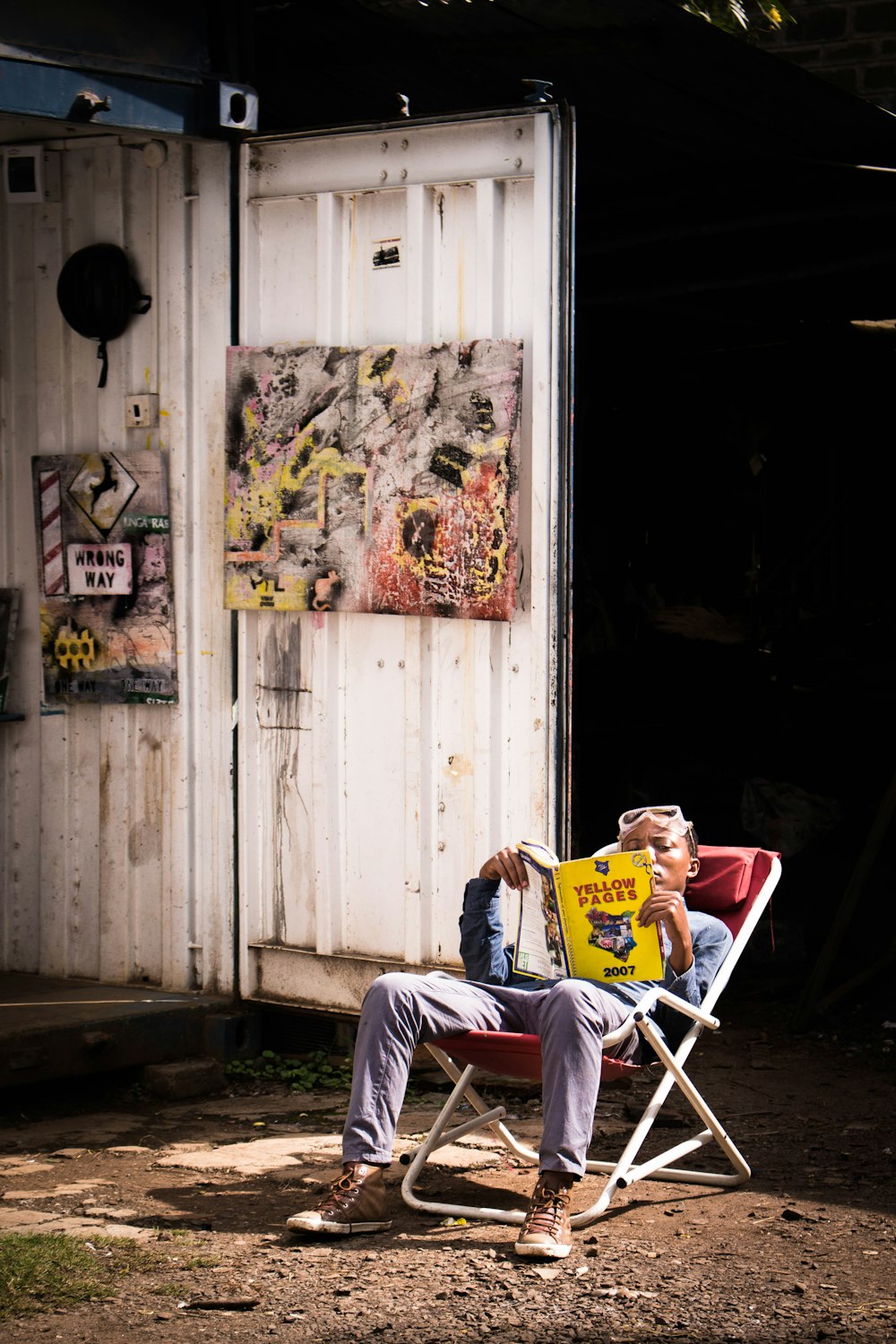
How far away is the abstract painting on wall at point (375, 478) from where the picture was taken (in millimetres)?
5656

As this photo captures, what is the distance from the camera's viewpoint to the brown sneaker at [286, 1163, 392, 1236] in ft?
15.1

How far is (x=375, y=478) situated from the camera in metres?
5.91

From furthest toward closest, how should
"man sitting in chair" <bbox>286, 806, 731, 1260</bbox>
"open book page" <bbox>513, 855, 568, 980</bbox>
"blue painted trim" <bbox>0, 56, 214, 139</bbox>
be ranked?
"blue painted trim" <bbox>0, 56, 214, 139</bbox>, "open book page" <bbox>513, 855, 568, 980</bbox>, "man sitting in chair" <bbox>286, 806, 731, 1260</bbox>

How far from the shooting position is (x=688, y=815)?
957 centimetres

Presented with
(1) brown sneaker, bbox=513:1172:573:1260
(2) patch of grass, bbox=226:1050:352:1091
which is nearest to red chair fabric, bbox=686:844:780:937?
(1) brown sneaker, bbox=513:1172:573:1260

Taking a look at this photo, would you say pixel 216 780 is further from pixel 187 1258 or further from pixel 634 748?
pixel 634 748

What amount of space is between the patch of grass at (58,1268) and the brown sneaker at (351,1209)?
1.37ft

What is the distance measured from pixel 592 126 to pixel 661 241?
733 mm

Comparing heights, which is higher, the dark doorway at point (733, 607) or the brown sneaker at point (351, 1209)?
the dark doorway at point (733, 607)

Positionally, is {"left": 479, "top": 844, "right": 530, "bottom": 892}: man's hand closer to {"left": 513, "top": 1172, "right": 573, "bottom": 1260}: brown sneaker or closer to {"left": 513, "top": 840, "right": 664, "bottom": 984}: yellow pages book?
{"left": 513, "top": 840, "right": 664, "bottom": 984}: yellow pages book

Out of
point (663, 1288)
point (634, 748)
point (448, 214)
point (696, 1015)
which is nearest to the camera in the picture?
point (663, 1288)

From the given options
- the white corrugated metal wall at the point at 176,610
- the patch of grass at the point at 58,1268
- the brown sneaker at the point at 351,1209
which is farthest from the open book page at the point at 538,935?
the white corrugated metal wall at the point at 176,610

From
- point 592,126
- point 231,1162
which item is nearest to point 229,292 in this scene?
point 592,126

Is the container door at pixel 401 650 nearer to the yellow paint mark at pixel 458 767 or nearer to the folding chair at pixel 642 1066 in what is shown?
the yellow paint mark at pixel 458 767
